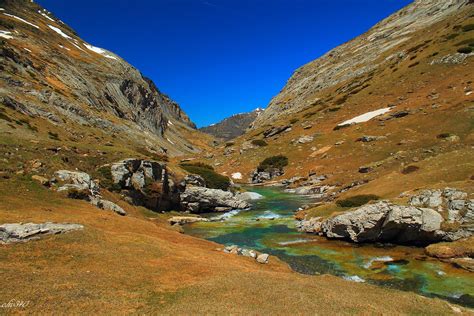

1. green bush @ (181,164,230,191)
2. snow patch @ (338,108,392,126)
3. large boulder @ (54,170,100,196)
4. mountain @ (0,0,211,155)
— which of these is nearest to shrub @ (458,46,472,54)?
snow patch @ (338,108,392,126)

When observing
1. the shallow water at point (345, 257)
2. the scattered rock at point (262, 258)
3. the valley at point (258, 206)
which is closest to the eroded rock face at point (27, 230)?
the valley at point (258, 206)

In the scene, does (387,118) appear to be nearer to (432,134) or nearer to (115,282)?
(432,134)

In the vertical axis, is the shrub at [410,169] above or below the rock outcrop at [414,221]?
above

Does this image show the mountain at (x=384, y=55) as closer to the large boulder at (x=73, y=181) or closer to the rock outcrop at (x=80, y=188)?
the rock outcrop at (x=80, y=188)

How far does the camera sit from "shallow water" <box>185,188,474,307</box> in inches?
1064

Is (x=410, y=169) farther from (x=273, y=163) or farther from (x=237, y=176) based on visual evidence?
(x=237, y=176)

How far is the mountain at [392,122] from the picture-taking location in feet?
194

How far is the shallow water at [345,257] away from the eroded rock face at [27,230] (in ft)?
66.3

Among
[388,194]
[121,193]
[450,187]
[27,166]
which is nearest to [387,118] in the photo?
[388,194]

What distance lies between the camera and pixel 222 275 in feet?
78.9

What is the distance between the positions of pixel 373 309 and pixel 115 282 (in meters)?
14.5

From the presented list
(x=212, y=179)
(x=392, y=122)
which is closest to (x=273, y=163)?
(x=212, y=179)

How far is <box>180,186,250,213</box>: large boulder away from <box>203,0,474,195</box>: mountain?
62.3 ft

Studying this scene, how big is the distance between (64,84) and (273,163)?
3065 inches
